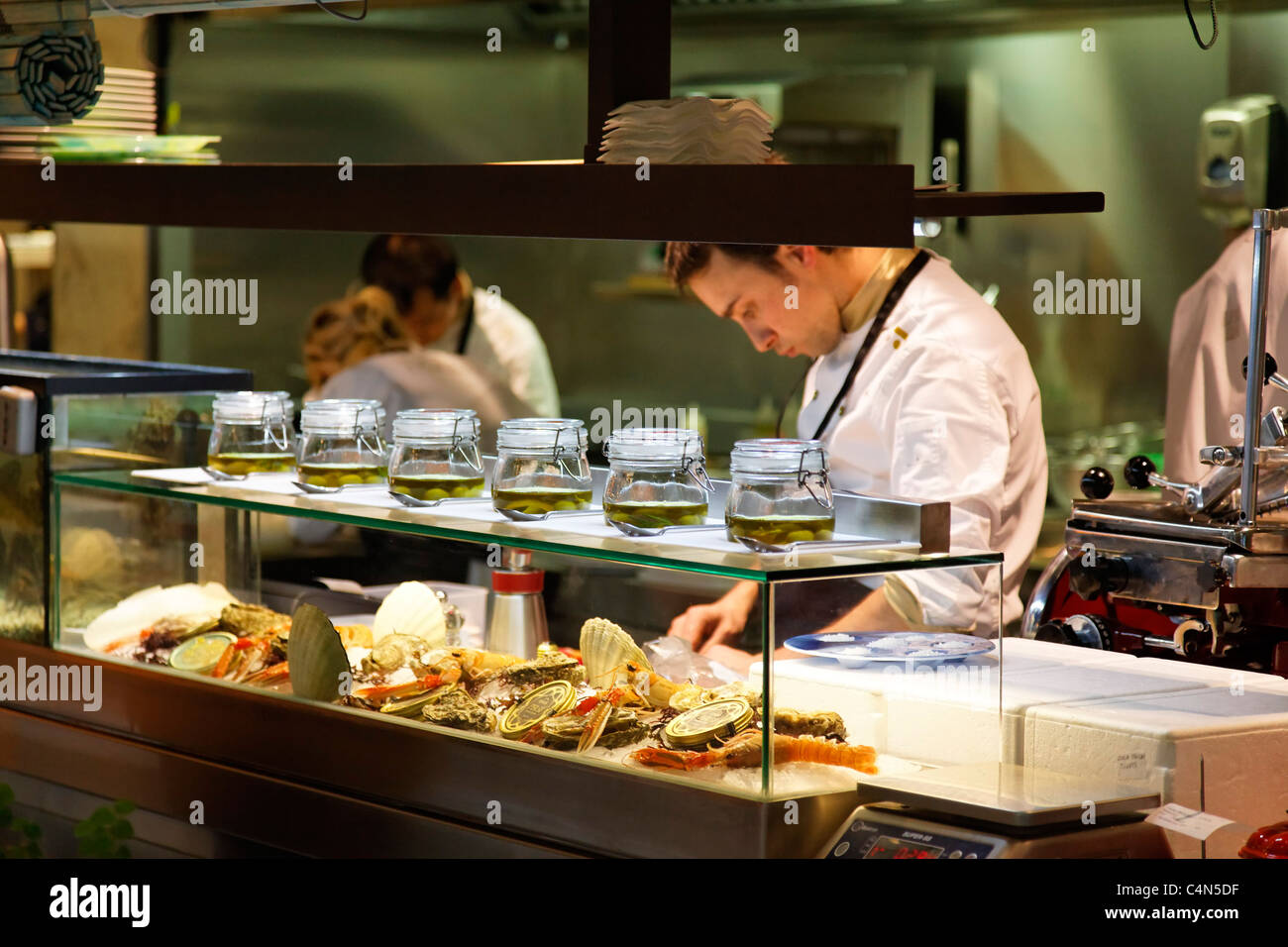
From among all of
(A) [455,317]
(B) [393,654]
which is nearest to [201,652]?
(B) [393,654]

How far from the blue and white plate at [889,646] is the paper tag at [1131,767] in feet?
0.69

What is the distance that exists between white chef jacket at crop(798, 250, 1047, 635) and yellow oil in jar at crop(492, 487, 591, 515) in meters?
0.99

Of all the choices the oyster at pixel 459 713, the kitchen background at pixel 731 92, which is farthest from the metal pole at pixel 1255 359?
→ the kitchen background at pixel 731 92

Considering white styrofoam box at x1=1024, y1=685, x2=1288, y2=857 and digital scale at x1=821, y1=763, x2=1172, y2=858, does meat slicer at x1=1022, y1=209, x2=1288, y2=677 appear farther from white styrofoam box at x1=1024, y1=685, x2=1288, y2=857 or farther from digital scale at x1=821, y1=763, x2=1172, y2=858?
digital scale at x1=821, y1=763, x2=1172, y2=858

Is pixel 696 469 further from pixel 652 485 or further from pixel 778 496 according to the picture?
pixel 778 496

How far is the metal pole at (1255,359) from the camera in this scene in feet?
8.53

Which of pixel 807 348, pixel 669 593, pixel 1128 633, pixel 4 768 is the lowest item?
pixel 4 768

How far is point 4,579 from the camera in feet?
9.31

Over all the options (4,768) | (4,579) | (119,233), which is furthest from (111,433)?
(119,233)

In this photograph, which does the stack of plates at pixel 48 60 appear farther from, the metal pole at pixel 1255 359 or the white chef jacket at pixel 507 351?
the white chef jacket at pixel 507 351

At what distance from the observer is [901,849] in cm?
183

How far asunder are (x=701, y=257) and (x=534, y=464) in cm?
122
